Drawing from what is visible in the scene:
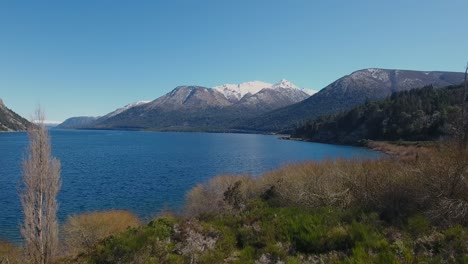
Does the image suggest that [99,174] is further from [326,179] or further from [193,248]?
[193,248]

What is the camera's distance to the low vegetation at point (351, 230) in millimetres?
10391

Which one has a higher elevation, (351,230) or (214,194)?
(351,230)

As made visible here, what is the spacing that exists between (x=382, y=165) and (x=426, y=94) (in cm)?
14029

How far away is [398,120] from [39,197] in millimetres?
123707

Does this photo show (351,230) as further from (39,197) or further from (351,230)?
(39,197)

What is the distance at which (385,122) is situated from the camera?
5094 inches

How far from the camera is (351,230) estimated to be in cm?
1149

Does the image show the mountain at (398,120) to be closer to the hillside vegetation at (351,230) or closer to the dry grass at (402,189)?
the dry grass at (402,189)

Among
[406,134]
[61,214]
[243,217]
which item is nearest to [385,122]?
[406,134]

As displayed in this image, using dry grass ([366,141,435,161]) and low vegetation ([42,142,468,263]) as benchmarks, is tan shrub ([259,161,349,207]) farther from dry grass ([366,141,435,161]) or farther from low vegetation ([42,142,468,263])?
dry grass ([366,141,435,161])

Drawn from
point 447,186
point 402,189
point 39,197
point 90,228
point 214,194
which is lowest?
point 90,228

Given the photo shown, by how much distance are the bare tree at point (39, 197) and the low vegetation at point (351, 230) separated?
22.4 ft

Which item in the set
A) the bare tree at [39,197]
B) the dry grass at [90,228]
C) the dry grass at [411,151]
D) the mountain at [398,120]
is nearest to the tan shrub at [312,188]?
the dry grass at [411,151]

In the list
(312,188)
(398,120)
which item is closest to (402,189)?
(312,188)
